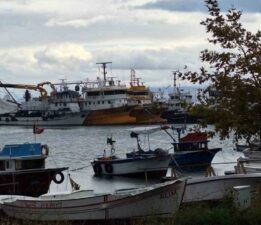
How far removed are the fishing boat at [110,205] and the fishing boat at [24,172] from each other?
1294 cm

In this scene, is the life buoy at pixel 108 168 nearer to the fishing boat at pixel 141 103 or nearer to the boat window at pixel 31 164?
the boat window at pixel 31 164

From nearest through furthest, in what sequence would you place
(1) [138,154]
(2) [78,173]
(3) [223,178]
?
1. (3) [223,178]
2. (1) [138,154]
3. (2) [78,173]

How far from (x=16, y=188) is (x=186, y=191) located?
14.9 metres

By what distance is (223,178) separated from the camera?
845 inches

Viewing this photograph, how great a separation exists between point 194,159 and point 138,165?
17.9 ft

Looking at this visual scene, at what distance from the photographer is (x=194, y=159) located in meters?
50.9

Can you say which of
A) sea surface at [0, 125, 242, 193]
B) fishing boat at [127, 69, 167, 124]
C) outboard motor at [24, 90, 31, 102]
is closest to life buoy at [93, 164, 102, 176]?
sea surface at [0, 125, 242, 193]

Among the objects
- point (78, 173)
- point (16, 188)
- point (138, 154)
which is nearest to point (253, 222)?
point (16, 188)

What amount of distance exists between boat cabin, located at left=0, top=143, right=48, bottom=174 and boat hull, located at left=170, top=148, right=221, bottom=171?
15754 mm

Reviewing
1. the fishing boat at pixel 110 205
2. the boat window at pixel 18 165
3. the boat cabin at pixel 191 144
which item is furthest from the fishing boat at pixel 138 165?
the fishing boat at pixel 110 205

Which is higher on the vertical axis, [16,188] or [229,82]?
[229,82]

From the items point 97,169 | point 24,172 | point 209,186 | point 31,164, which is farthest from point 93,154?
point 209,186

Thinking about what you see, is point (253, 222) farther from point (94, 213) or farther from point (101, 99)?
point (101, 99)

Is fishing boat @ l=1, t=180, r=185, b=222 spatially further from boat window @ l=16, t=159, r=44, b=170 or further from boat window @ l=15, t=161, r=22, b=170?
boat window @ l=16, t=159, r=44, b=170
